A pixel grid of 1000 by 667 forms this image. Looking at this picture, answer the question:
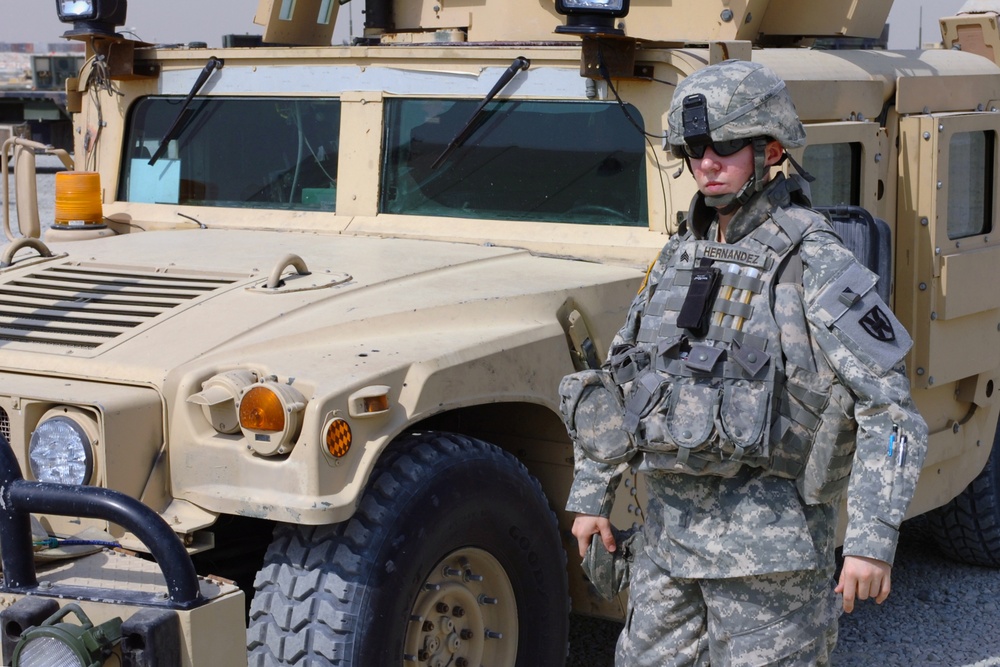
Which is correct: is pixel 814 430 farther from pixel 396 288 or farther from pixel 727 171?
pixel 396 288

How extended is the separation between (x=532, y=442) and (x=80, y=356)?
1180mm

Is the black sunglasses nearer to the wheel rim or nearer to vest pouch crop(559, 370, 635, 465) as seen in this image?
vest pouch crop(559, 370, 635, 465)

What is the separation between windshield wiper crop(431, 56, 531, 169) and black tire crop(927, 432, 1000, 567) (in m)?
2.34

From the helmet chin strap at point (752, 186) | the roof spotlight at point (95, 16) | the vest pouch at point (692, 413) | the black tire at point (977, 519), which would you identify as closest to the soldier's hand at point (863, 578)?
the vest pouch at point (692, 413)

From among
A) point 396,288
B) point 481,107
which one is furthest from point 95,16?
point 396,288

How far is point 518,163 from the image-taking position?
394 centimetres

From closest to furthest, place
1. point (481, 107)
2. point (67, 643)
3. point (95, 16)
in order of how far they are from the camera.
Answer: point (67, 643) → point (481, 107) → point (95, 16)

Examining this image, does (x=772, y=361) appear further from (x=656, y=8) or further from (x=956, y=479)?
(x=956, y=479)

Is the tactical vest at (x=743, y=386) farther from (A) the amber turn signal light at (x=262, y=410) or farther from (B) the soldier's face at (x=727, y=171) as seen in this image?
(A) the amber turn signal light at (x=262, y=410)

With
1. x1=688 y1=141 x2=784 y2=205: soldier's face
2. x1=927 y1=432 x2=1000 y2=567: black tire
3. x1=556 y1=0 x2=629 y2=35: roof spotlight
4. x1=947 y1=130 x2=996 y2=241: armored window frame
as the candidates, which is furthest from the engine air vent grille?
x1=927 y1=432 x2=1000 y2=567: black tire

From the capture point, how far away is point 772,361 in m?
2.49

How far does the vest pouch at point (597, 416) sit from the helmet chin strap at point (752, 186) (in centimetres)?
41

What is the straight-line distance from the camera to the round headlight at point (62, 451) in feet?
9.02

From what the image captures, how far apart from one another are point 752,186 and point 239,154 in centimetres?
223
